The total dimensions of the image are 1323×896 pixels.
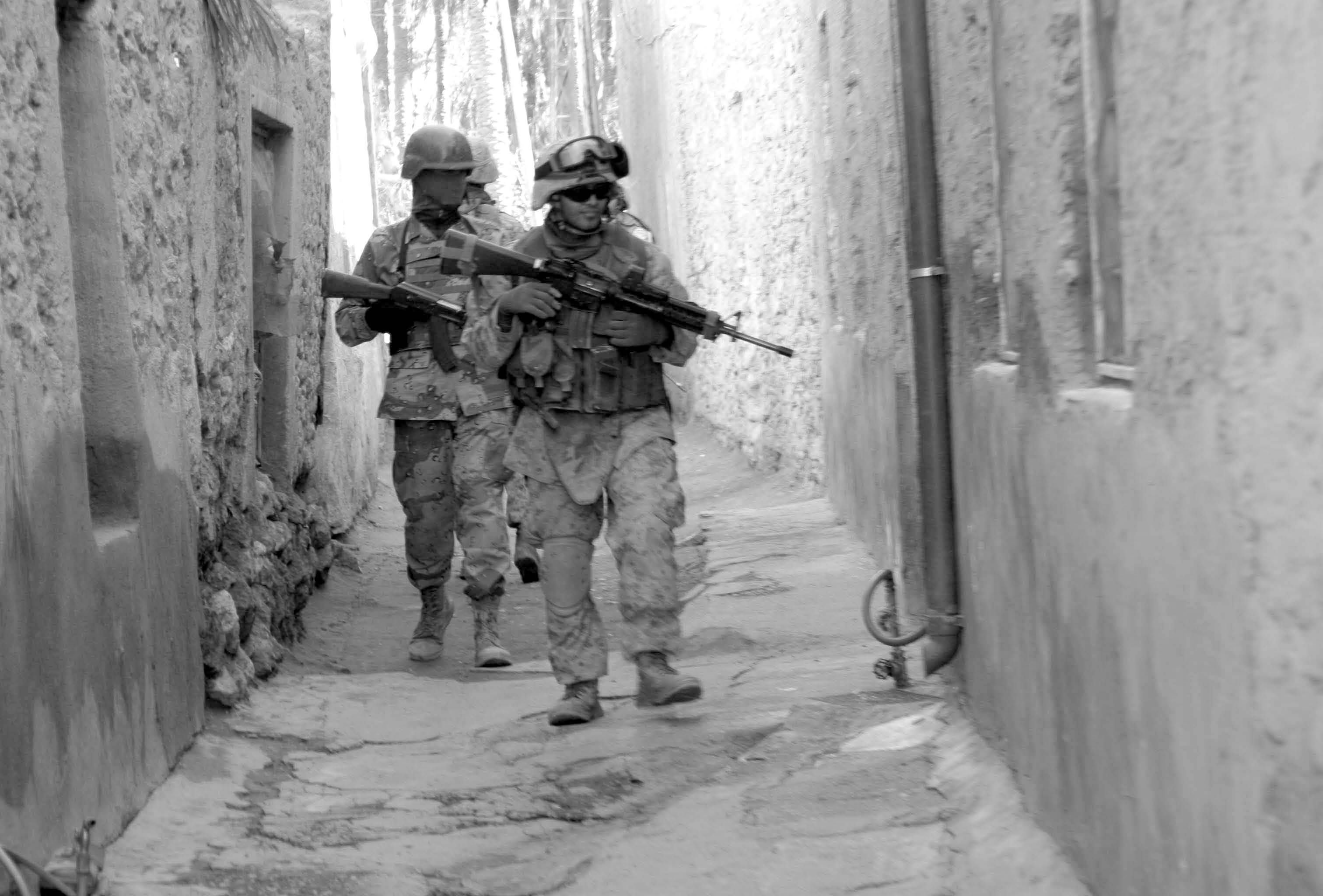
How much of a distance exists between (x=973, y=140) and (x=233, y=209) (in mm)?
3045

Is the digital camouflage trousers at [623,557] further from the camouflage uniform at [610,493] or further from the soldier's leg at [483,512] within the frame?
the soldier's leg at [483,512]

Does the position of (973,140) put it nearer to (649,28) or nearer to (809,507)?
(809,507)

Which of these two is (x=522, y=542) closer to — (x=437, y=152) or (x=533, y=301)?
(x=437, y=152)

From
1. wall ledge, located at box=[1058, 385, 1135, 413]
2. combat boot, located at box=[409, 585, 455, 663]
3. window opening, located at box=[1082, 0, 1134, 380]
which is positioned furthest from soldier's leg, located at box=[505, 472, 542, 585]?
window opening, located at box=[1082, 0, 1134, 380]

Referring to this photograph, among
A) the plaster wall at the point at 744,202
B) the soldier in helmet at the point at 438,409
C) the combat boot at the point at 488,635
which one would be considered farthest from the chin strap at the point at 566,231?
the plaster wall at the point at 744,202

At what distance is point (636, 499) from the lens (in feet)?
14.1

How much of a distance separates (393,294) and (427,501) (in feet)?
2.42

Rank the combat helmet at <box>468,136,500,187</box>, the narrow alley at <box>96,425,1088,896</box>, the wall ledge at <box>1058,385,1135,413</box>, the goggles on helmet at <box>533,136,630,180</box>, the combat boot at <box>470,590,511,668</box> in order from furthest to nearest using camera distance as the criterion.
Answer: the combat helmet at <box>468,136,500,187</box>, the combat boot at <box>470,590,511,668</box>, the goggles on helmet at <box>533,136,630,180</box>, the narrow alley at <box>96,425,1088,896</box>, the wall ledge at <box>1058,385,1135,413</box>

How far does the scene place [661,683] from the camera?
4324 mm

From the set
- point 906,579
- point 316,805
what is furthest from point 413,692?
point 906,579

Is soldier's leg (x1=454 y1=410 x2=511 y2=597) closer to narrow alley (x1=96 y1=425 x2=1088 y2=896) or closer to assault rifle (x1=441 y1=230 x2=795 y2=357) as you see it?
narrow alley (x1=96 y1=425 x2=1088 y2=896)

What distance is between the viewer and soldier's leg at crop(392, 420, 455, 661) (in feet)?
18.9

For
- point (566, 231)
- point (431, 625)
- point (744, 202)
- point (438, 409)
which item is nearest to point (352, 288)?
point (438, 409)

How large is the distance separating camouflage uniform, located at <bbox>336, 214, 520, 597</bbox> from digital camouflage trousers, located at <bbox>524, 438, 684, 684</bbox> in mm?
1269
